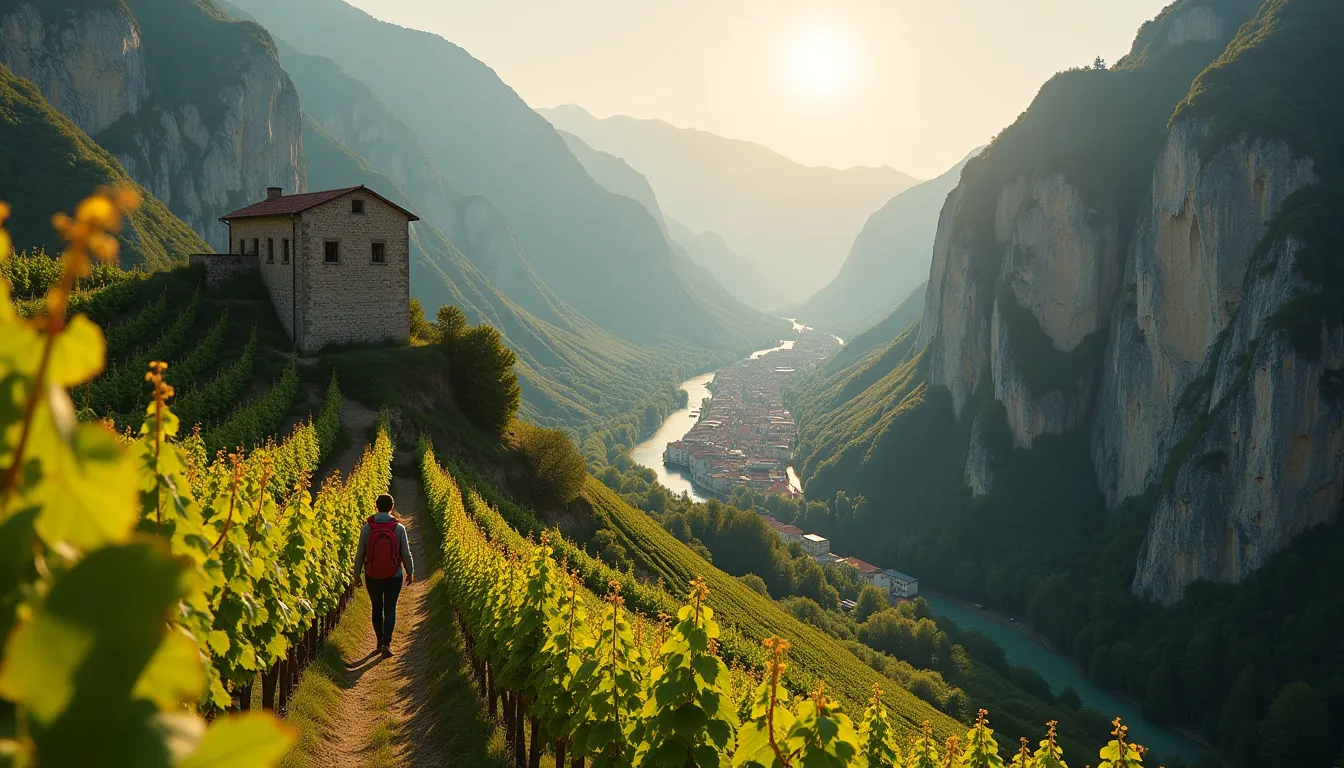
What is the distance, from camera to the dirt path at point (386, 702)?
35.2 ft

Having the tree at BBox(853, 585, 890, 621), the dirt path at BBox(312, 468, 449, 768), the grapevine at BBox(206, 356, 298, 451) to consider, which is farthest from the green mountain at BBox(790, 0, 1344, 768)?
the grapevine at BBox(206, 356, 298, 451)

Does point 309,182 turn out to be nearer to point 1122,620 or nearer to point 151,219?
point 151,219

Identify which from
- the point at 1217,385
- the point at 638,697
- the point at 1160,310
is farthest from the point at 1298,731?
the point at 638,697

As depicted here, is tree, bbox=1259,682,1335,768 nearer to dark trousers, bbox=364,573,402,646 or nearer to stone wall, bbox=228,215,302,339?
dark trousers, bbox=364,573,402,646

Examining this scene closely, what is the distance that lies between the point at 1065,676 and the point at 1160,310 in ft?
142

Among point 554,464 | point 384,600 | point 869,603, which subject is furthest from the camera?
point 869,603

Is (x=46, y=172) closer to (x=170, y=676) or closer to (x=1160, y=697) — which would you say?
(x=170, y=676)

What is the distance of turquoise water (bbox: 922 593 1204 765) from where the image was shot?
6191 cm

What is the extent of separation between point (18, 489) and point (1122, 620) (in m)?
92.1

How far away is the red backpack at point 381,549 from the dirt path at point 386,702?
2.00 meters

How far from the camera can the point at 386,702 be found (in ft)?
42.3

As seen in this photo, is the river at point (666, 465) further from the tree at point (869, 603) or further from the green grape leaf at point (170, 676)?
the green grape leaf at point (170, 676)

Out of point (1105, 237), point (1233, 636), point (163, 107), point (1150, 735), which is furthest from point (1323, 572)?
point (163, 107)

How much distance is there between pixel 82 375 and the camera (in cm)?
160
